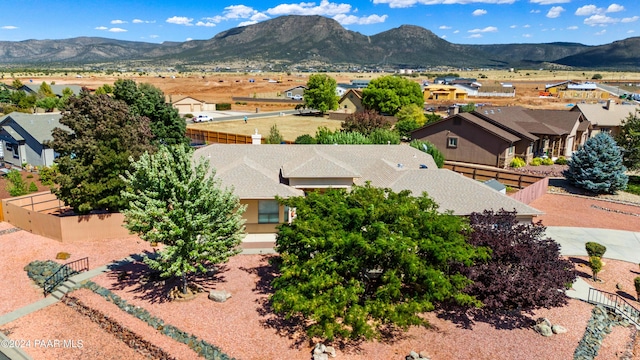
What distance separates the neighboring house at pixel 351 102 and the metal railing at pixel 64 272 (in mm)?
70719

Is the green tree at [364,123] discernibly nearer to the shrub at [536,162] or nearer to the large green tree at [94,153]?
the shrub at [536,162]

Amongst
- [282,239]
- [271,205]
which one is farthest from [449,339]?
[271,205]

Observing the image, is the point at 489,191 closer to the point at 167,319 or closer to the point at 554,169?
the point at 167,319

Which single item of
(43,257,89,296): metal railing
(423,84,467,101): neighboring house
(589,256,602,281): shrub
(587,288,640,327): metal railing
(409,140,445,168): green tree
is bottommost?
(587,288,640,327): metal railing

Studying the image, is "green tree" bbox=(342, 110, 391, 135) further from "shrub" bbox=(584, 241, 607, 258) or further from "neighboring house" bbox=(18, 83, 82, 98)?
"neighboring house" bbox=(18, 83, 82, 98)

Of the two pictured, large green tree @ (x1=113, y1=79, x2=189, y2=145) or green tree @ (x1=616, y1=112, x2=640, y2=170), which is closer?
green tree @ (x1=616, y1=112, x2=640, y2=170)

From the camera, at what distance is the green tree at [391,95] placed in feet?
256

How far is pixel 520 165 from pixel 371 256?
3535 centimetres

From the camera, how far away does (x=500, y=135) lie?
4381 cm

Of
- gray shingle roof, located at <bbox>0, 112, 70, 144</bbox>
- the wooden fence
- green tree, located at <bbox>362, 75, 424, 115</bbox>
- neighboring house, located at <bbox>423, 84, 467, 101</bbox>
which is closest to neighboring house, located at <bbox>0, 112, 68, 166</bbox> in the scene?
gray shingle roof, located at <bbox>0, 112, 70, 144</bbox>

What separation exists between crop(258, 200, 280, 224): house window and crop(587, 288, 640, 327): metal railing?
15560mm

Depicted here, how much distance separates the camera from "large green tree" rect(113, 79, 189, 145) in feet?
139

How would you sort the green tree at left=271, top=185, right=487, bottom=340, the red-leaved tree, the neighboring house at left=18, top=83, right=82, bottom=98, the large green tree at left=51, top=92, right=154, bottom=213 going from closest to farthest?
1. the green tree at left=271, top=185, right=487, bottom=340
2. the red-leaved tree
3. the large green tree at left=51, top=92, right=154, bottom=213
4. the neighboring house at left=18, top=83, right=82, bottom=98

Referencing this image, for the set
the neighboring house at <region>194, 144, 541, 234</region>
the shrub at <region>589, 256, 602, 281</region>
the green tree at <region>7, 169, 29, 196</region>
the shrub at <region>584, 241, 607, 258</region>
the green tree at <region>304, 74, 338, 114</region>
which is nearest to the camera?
the shrub at <region>589, 256, 602, 281</region>
